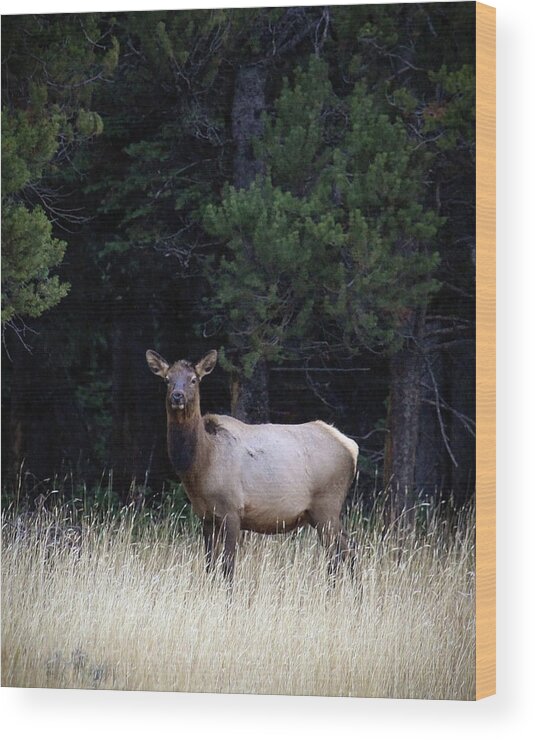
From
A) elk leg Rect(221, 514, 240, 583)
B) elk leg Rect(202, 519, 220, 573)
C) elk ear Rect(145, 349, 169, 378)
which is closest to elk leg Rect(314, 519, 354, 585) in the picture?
elk leg Rect(221, 514, 240, 583)

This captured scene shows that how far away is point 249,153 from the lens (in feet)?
31.2

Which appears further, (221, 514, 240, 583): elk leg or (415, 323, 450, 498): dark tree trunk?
(221, 514, 240, 583): elk leg

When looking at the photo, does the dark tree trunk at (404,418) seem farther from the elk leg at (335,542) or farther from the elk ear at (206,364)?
the elk ear at (206,364)

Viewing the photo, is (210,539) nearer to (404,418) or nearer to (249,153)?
(404,418)

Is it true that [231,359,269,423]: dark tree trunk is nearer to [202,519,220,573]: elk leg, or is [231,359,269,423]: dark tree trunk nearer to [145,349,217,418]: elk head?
[145,349,217,418]: elk head

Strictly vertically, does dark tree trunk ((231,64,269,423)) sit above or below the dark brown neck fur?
above

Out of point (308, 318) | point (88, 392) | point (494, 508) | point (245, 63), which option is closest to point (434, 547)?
point (494, 508)

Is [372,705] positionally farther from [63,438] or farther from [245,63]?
[245,63]

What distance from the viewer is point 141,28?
964cm

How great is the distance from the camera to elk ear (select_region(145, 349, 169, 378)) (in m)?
9.57

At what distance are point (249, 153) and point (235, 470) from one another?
1.60 meters

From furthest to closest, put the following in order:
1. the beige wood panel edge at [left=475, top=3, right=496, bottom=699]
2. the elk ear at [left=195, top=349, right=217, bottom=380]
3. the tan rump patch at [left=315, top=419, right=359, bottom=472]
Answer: the elk ear at [left=195, top=349, right=217, bottom=380] → the tan rump patch at [left=315, top=419, right=359, bottom=472] → the beige wood panel edge at [left=475, top=3, right=496, bottom=699]

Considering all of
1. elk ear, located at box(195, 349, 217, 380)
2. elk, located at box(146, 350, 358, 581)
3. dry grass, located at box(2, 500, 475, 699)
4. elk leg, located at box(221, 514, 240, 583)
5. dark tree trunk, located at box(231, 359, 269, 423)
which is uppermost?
elk ear, located at box(195, 349, 217, 380)

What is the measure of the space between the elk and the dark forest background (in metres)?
0.08
